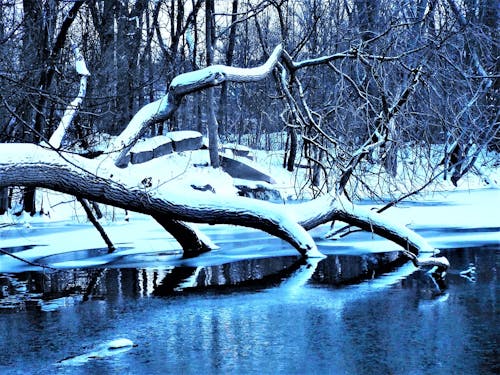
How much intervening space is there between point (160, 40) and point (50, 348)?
24653mm

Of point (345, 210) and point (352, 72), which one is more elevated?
point (352, 72)

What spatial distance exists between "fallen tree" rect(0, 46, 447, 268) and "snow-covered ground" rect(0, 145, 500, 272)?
1.16 ft

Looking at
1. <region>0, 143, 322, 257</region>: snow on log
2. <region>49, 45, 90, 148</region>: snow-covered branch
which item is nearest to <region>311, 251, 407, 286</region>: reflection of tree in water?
<region>0, 143, 322, 257</region>: snow on log

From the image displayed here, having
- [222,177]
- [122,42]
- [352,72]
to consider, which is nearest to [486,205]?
[352,72]

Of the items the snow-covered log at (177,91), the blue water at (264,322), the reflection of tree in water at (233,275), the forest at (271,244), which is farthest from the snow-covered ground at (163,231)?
the blue water at (264,322)

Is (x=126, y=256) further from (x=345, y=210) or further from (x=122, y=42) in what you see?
(x=122, y=42)

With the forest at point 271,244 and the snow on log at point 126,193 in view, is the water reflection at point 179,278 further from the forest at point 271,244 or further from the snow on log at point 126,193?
the snow on log at point 126,193

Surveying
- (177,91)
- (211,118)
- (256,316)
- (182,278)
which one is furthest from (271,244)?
(211,118)

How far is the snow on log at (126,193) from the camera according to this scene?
9062 mm

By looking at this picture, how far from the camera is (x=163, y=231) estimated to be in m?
15.6

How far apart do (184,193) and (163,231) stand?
5006 millimetres

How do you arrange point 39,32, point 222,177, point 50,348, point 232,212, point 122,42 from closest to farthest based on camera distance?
point 50,348 < point 232,212 < point 39,32 < point 222,177 < point 122,42

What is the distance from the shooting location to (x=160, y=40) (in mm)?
30172

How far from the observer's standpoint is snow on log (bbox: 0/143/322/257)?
9062 millimetres
